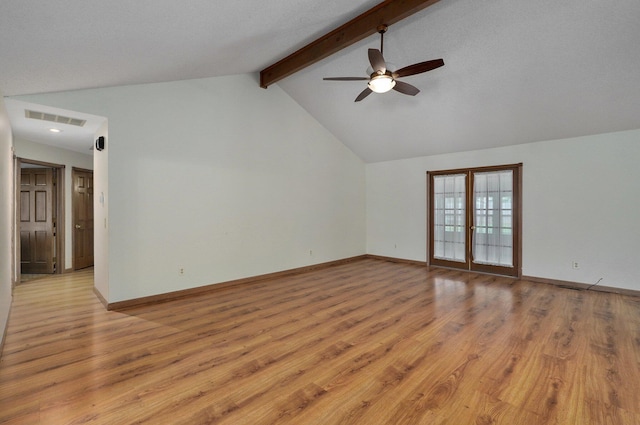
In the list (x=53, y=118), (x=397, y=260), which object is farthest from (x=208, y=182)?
(x=397, y=260)

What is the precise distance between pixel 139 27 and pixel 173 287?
328cm

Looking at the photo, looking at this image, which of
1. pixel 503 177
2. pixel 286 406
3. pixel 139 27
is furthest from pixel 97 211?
pixel 503 177

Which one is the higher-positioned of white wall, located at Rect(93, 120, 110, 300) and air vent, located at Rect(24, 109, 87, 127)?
air vent, located at Rect(24, 109, 87, 127)

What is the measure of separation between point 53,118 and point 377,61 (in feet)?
13.5

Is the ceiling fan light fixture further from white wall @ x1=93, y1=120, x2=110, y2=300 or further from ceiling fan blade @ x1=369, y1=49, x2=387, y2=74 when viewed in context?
white wall @ x1=93, y1=120, x2=110, y2=300

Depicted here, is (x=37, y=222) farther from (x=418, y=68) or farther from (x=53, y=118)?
(x=418, y=68)

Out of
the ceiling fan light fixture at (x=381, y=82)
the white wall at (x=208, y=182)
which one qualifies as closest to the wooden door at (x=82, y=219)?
the white wall at (x=208, y=182)

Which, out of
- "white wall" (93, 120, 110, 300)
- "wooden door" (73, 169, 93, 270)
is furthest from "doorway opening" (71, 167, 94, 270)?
"white wall" (93, 120, 110, 300)

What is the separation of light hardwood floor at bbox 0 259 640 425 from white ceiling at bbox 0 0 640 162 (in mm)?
2439

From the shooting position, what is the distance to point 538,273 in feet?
17.3

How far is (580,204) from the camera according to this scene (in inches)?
191

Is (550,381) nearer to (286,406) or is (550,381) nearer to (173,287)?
(286,406)

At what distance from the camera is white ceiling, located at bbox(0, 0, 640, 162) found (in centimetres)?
218

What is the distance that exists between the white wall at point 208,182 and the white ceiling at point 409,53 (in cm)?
39
